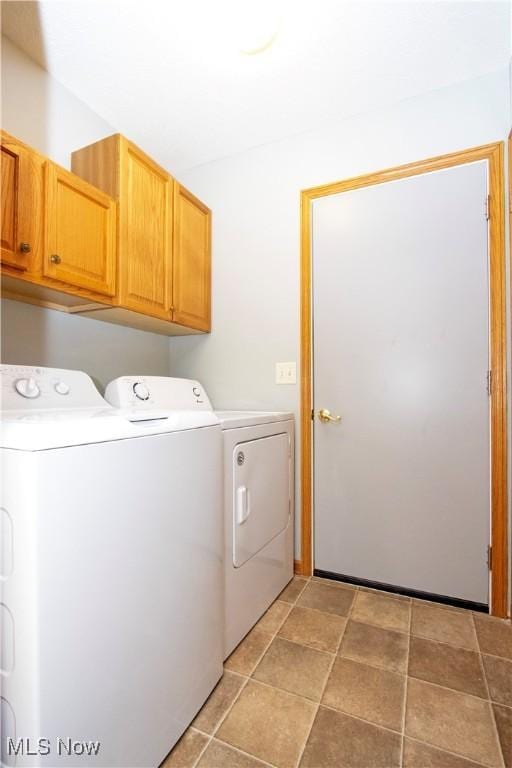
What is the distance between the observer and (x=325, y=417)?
6.30 ft

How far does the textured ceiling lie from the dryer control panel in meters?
1.43

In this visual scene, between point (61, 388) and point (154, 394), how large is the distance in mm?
419

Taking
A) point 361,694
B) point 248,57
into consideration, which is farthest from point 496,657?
point 248,57

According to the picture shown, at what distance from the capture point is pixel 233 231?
2188mm

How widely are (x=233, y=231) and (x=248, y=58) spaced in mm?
818

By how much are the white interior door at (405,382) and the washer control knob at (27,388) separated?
53.0 inches

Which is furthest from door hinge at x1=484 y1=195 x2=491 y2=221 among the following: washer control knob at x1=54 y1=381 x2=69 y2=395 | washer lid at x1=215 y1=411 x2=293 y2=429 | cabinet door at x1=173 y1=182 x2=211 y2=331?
washer control knob at x1=54 y1=381 x2=69 y2=395

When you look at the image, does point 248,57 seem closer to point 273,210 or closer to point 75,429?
point 273,210

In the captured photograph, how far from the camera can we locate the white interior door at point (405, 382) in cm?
163

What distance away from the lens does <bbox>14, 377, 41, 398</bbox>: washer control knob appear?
1.17m

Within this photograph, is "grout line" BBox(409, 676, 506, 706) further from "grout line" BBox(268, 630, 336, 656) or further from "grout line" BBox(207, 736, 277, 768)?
"grout line" BBox(207, 736, 277, 768)

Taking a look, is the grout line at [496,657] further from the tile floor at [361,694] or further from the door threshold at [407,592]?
the door threshold at [407,592]

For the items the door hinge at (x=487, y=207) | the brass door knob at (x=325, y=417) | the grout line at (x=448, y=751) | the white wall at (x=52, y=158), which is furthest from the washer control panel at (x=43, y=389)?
the door hinge at (x=487, y=207)

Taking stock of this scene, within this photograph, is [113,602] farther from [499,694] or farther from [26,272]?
[499,694]
